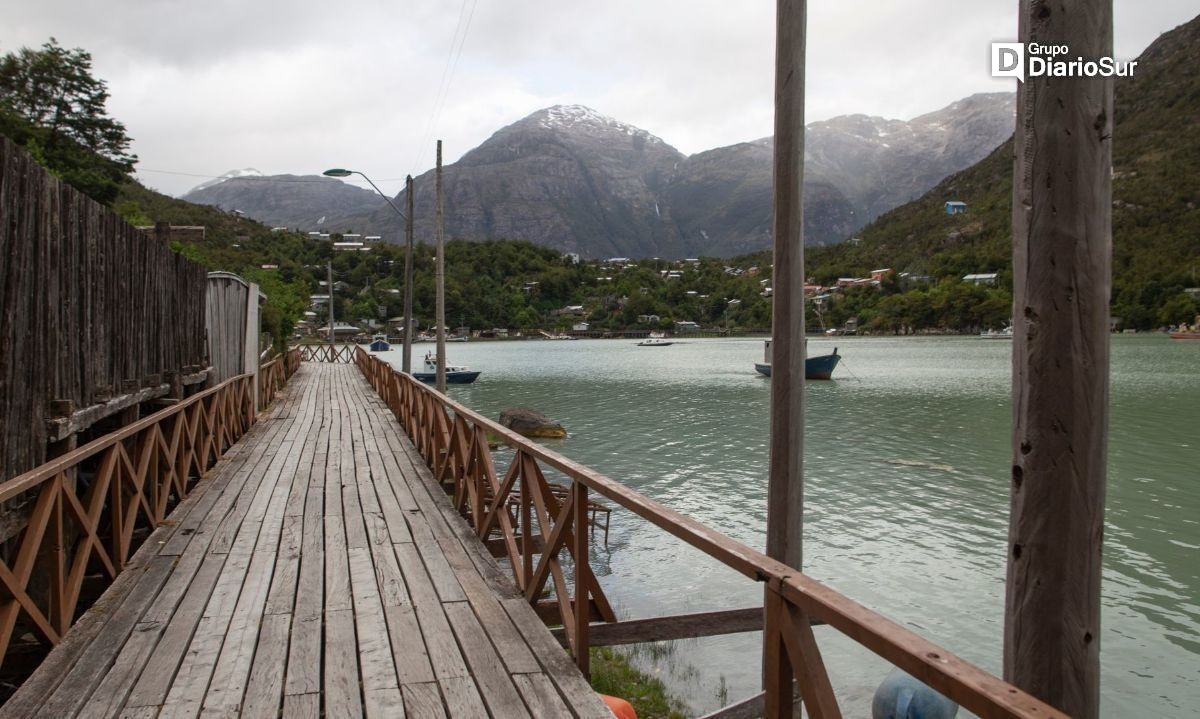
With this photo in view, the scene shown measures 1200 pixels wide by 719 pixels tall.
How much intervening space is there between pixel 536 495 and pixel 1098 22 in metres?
3.36

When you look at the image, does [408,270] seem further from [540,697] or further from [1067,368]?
[1067,368]

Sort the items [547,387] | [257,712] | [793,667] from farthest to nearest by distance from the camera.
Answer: [547,387]
[257,712]
[793,667]

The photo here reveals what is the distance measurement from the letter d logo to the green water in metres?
5.53

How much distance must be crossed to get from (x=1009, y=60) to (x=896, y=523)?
11.3 metres

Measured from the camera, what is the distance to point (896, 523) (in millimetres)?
12844

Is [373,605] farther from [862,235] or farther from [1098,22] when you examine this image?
[862,235]

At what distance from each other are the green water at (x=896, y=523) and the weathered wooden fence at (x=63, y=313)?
17.2 ft

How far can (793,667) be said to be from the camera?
2.20 meters

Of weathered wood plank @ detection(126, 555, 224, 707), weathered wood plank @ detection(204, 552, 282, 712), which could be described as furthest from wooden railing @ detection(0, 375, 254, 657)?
weathered wood plank @ detection(204, 552, 282, 712)

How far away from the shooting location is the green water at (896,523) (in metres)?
7.78

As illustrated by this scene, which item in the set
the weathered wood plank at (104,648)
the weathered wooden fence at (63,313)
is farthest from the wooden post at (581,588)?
the weathered wooden fence at (63,313)

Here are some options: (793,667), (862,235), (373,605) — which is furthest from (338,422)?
(862,235)

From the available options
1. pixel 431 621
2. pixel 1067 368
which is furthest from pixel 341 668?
pixel 1067 368

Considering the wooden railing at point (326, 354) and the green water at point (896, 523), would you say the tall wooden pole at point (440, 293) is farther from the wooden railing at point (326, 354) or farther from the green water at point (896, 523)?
the wooden railing at point (326, 354)
